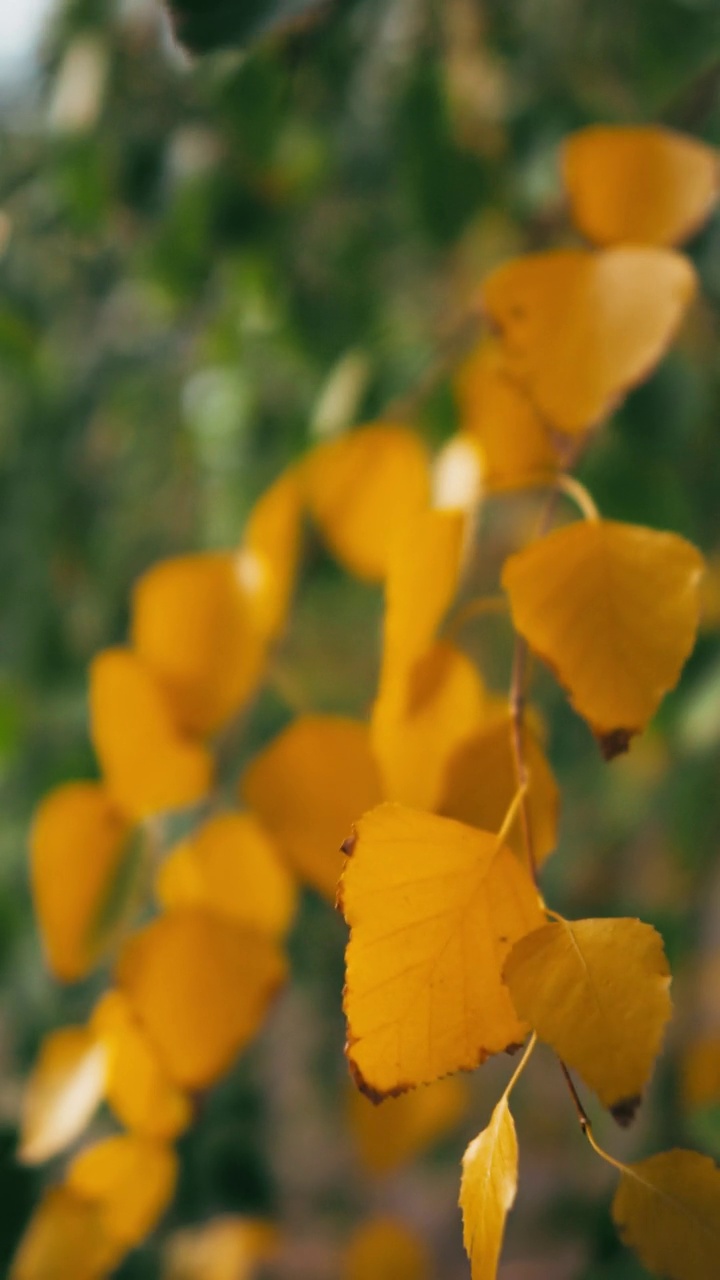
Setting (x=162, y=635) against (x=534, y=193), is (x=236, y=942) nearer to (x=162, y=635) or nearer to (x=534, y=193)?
(x=162, y=635)

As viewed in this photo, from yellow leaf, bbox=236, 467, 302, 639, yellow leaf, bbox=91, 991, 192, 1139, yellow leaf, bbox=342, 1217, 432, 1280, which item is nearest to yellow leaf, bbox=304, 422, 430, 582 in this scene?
yellow leaf, bbox=236, 467, 302, 639

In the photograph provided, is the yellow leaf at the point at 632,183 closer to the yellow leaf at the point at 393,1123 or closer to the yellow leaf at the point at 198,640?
the yellow leaf at the point at 198,640

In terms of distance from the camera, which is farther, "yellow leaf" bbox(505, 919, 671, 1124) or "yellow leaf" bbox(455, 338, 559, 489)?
"yellow leaf" bbox(455, 338, 559, 489)

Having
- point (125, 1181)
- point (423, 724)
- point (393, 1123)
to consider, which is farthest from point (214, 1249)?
point (423, 724)

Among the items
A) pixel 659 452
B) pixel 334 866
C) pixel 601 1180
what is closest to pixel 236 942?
pixel 334 866

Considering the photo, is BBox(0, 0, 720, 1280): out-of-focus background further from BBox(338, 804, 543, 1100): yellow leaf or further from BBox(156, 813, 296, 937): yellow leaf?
BBox(338, 804, 543, 1100): yellow leaf
